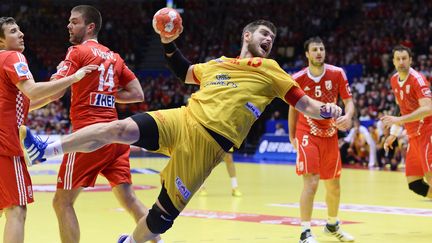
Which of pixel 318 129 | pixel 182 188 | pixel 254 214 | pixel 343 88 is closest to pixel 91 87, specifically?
pixel 182 188

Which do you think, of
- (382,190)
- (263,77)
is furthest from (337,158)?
(382,190)

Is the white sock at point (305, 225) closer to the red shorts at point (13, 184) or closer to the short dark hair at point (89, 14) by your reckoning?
the short dark hair at point (89, 14)

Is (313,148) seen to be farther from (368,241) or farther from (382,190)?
(382,190)

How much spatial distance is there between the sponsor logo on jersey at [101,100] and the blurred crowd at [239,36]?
55.5ft

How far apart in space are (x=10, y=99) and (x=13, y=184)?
0.76m

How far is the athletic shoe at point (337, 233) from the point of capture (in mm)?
9570

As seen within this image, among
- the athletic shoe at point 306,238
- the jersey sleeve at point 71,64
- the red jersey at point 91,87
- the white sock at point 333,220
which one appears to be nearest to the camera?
the jersey sleeve at point 71,64

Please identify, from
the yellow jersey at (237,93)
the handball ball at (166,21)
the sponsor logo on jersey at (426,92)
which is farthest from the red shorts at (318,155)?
the handball ball at (166,21)

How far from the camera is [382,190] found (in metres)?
16.4

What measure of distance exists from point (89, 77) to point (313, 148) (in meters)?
3.39

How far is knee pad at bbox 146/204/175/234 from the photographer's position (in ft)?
22.2

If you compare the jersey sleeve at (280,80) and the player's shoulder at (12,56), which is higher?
the player's shoulder at (12,56)

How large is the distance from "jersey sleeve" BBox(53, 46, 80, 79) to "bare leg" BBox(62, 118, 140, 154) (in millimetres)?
1074

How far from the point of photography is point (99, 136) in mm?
6398
